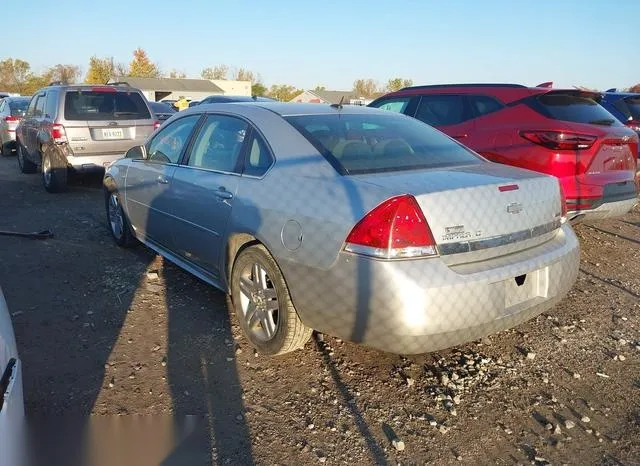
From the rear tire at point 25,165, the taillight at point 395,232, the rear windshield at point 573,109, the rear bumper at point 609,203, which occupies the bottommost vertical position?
the rear tire at point 25,165

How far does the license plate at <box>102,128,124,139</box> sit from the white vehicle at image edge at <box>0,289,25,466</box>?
7.32m

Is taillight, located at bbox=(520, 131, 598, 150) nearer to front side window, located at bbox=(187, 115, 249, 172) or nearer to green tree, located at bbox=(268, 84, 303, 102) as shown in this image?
front side window, located at bbox=(187, 115, 249, 172)

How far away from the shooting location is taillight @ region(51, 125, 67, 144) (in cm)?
873

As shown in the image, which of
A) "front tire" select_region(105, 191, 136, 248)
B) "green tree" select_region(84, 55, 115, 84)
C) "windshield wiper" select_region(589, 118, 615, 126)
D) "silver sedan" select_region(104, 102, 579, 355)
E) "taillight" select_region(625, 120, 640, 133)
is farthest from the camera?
"green tree" select_region(84, 55, 115, 84)

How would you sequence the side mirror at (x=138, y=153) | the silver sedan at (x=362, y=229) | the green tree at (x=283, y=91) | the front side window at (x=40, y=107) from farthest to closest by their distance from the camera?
1. the green tree at (x=283, y=91)
2. the front side window at (x=40, y=107)
3. the side mirror at (x=138, y=153)
4. the silver sedan at (x=362, y=229)

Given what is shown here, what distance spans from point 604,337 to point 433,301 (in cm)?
184

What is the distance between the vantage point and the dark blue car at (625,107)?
8766 millimetres

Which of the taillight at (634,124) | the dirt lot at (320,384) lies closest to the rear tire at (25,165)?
the dirt lot at (320,384)

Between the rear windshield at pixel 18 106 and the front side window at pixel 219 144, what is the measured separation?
1239cm

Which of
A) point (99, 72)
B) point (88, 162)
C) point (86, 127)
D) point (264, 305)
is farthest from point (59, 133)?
point (99, 72)

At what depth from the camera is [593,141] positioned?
17.2ft

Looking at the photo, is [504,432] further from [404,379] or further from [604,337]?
[604,337]

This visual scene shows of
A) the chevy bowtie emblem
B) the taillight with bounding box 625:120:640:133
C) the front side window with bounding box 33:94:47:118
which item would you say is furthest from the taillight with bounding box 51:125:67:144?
the taillight with bounding box 625:120:640:133

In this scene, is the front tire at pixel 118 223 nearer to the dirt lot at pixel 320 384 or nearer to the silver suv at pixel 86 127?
the dirt lot at pixel 320 384
